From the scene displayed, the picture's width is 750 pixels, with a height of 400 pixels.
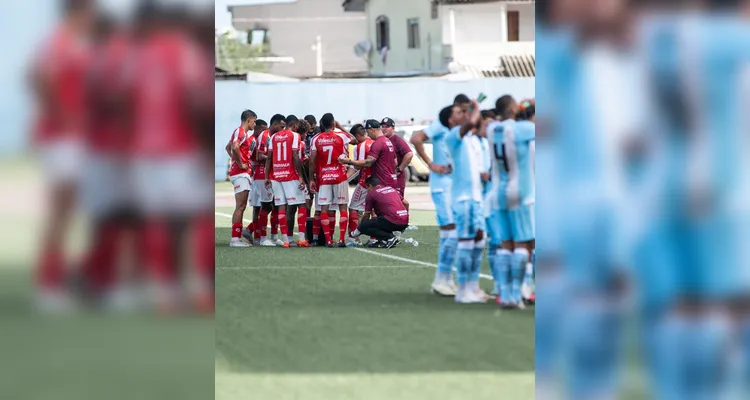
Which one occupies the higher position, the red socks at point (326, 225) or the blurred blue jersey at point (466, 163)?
the blurred blue jersey at point (466, 163)

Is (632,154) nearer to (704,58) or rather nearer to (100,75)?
(704,58)

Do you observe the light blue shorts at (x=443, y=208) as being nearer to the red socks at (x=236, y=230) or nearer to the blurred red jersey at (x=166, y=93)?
the blurred red jersey at (x=166, y=93)

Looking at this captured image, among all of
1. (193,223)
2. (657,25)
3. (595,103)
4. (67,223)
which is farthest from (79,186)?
(657,25)

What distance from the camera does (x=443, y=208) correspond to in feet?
28.6

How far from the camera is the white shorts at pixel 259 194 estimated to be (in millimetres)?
13688

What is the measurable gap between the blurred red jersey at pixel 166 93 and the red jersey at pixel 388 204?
30.0 ft

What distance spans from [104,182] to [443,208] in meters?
4.88

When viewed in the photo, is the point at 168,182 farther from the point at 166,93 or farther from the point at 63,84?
the point at 63,84

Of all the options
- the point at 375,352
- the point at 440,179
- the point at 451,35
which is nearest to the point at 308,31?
the point at 451,35

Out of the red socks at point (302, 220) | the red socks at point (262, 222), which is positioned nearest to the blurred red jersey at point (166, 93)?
the red socks at point (262, 222)

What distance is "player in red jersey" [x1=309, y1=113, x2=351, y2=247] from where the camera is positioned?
44.1ft

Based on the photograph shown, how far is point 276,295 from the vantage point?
816cm

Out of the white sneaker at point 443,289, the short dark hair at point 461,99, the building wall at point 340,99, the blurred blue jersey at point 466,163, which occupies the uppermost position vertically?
the building wall at point 340,99

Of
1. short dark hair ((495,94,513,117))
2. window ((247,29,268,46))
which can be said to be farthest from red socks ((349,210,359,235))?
window ((247,29,268,46))
